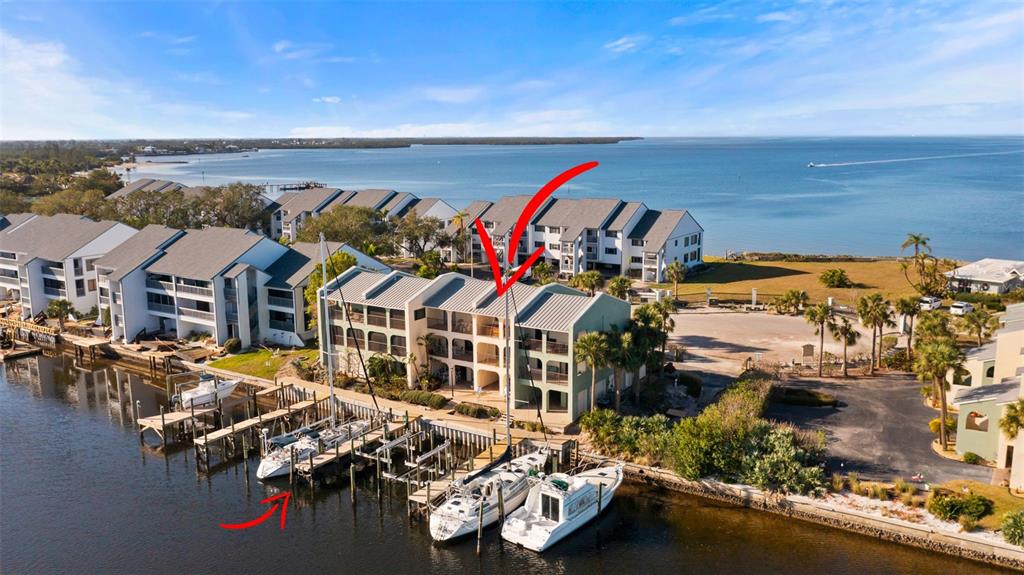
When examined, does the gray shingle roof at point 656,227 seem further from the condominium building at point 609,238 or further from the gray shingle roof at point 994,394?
the gray shingle roof at point 994,394

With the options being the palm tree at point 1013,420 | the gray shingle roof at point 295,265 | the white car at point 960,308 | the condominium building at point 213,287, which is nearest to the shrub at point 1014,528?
the palm tree at point 1013,420

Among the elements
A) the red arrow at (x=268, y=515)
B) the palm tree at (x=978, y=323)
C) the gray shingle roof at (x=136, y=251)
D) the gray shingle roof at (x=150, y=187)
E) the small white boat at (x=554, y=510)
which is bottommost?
the red arrow at (x=268, y=515)

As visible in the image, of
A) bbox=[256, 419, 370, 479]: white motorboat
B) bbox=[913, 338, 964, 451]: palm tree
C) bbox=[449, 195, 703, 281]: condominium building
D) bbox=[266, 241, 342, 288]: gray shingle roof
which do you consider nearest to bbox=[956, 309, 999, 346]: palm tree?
bbox=[913, 338, 964, 451]: palm tree

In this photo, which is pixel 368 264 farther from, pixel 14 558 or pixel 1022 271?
pixel 1022 271

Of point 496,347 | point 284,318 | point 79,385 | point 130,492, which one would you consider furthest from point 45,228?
point 496,347

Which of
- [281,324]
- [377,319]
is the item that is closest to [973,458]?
[377,319]

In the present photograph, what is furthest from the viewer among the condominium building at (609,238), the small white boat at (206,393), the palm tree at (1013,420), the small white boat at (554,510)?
the condominium building at (609,238)
